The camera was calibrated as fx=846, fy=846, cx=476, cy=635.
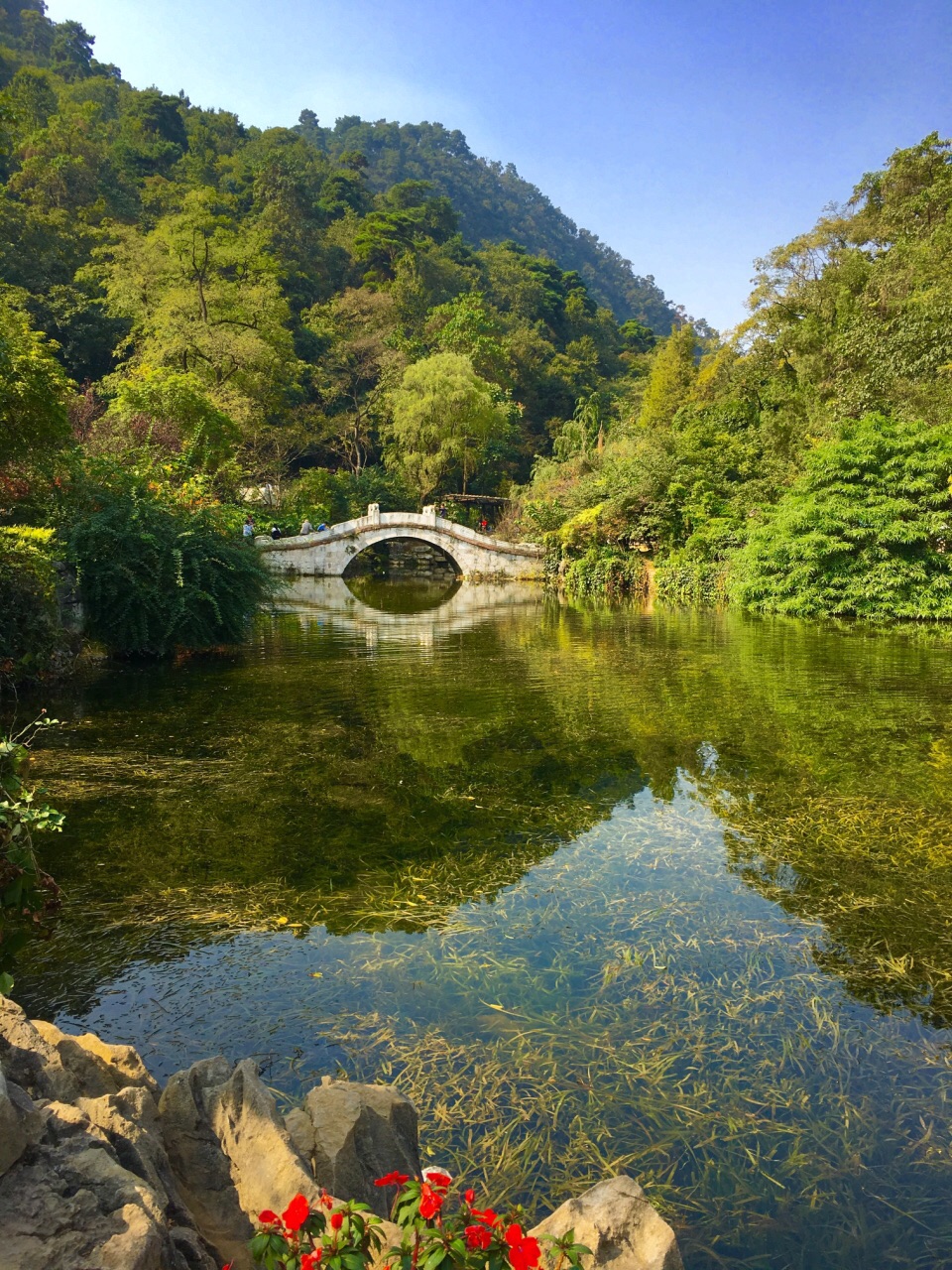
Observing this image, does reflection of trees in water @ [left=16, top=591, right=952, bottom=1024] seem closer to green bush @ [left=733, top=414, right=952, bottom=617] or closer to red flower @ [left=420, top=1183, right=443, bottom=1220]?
red flower @ [left=420, top=1183, right=443, bottom=1220]

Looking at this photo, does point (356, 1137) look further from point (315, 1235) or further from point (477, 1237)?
point (477, 1237)

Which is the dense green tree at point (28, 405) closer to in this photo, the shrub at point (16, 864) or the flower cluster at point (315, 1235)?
the shrub at point (16, 864)

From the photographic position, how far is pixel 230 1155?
1.85 m

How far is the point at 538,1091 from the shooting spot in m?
2.64

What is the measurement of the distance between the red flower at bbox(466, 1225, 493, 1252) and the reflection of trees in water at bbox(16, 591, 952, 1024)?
2277 millimetres

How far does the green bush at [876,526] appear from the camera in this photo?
1547cm

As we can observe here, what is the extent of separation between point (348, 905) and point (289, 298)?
1747 inches

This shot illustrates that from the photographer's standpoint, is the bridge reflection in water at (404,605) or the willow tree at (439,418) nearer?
the bridge reflection in water at (404,605)

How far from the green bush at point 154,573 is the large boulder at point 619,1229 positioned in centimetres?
936

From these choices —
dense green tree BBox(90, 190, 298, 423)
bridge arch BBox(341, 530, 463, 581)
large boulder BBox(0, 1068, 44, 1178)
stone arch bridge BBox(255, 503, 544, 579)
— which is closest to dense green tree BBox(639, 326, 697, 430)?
stone arch bridge BBox(255, 503, 544, 579)

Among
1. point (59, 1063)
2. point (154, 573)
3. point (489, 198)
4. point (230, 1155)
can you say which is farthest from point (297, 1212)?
point (489, 198)

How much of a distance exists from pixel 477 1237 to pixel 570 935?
2.30 m

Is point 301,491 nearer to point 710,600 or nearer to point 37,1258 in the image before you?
point 710,600

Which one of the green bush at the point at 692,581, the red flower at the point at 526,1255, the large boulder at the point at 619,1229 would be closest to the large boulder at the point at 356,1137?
the large boulder at the point at 619,1229
